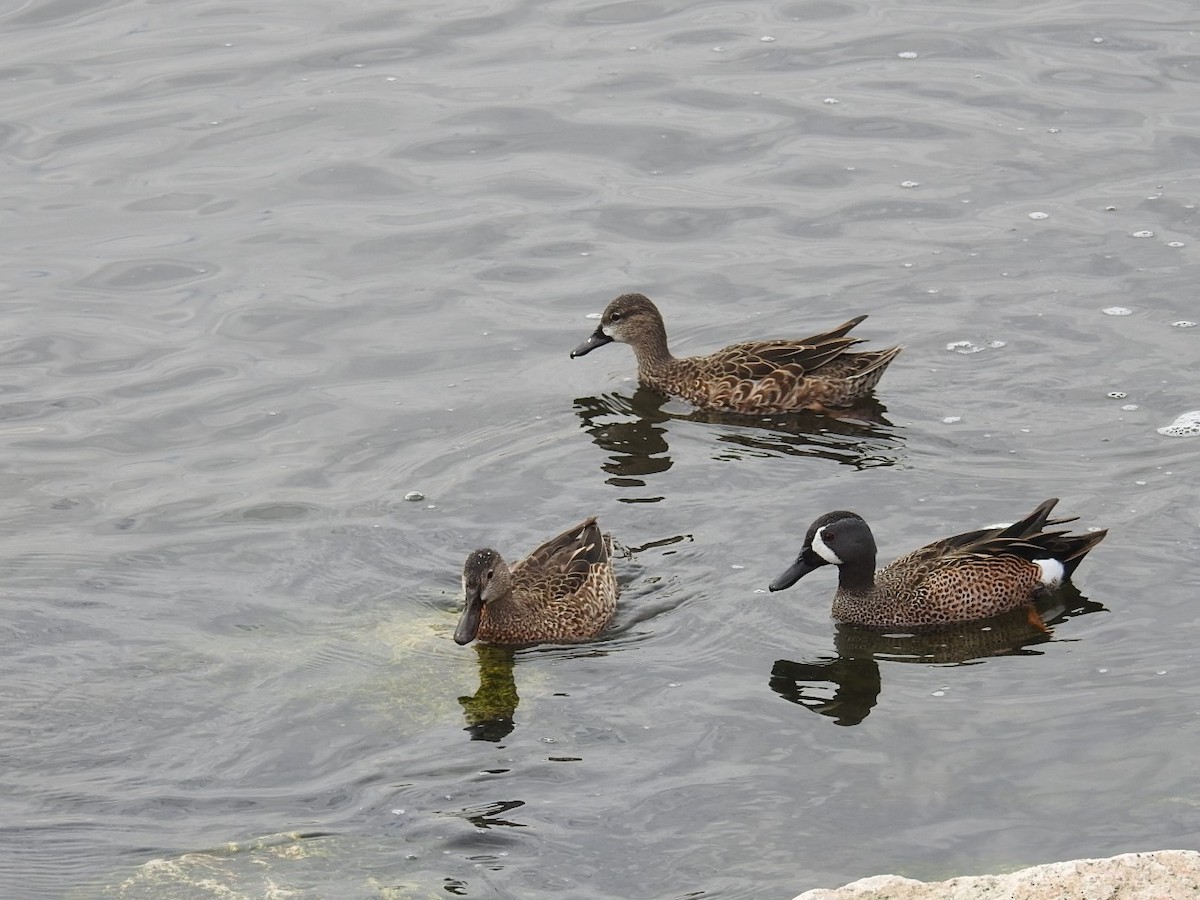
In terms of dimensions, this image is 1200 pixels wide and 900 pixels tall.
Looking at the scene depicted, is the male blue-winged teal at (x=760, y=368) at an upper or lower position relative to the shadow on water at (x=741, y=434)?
upper

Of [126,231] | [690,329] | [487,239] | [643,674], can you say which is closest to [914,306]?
[690,329]

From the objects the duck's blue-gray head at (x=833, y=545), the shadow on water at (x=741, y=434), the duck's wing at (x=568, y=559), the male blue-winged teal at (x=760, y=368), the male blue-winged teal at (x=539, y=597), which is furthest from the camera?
the male blue-winged teal at (x=760, y=368)

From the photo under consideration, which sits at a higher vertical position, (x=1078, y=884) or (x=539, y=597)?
(x=1078, y=884)

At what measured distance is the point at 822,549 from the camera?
10492mm

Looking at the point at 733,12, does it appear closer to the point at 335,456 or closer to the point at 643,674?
the point at 335,456

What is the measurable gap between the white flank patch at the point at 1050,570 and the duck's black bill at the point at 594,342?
4797 millimetres

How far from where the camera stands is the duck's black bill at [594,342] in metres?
14.3

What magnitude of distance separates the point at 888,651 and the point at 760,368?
3.89 metres

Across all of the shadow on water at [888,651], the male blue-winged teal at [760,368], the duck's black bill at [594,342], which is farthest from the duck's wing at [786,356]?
the shadow on water at [888,651]

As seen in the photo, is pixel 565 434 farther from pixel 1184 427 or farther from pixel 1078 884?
pixel 1078 884

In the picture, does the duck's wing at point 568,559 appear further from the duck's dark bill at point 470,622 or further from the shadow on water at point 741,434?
the shadow on water at point 741,434

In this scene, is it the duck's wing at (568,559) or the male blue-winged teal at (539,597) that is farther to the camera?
the duck's wing at (568,559)

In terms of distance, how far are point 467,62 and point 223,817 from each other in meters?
13.2

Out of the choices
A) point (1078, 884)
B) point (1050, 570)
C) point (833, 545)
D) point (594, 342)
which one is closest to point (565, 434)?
point (594, 342)
